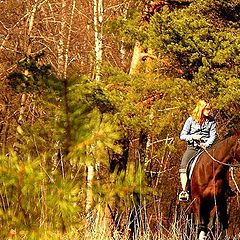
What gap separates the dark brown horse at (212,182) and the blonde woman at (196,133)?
0.20 m

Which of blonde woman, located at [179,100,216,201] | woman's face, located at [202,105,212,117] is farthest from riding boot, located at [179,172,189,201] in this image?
woman's face, located at [202,105,212,117]

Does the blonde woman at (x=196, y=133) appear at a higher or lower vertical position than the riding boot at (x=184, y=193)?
higher

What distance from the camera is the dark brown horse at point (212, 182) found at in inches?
325

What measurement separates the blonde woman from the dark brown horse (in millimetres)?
202

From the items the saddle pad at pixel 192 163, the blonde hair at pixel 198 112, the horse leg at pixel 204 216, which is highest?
the blonde hair at pixel 198 112

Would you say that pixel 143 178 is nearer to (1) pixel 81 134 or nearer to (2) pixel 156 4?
(1) pixel 81 134

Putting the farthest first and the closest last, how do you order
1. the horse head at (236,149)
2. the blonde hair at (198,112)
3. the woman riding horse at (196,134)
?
the woman riding horse at (196,134), the blonde hair at (198,112), the horse head at (236,149)

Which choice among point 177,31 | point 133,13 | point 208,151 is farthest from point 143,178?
point 133,13

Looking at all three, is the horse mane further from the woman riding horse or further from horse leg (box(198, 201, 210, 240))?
horse leg (box(198, 201, 210, 240))

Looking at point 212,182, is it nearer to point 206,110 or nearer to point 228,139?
point 228,139

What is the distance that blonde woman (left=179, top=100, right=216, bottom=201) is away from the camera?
8.77 m

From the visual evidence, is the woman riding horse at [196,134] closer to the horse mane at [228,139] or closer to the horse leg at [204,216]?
the horse leg at [204,216]

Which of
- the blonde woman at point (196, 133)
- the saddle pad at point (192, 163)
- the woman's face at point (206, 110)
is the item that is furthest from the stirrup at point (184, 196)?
the woman's face at point (206, 110)

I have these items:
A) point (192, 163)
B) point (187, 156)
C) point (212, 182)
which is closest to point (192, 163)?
point (192, 163)
